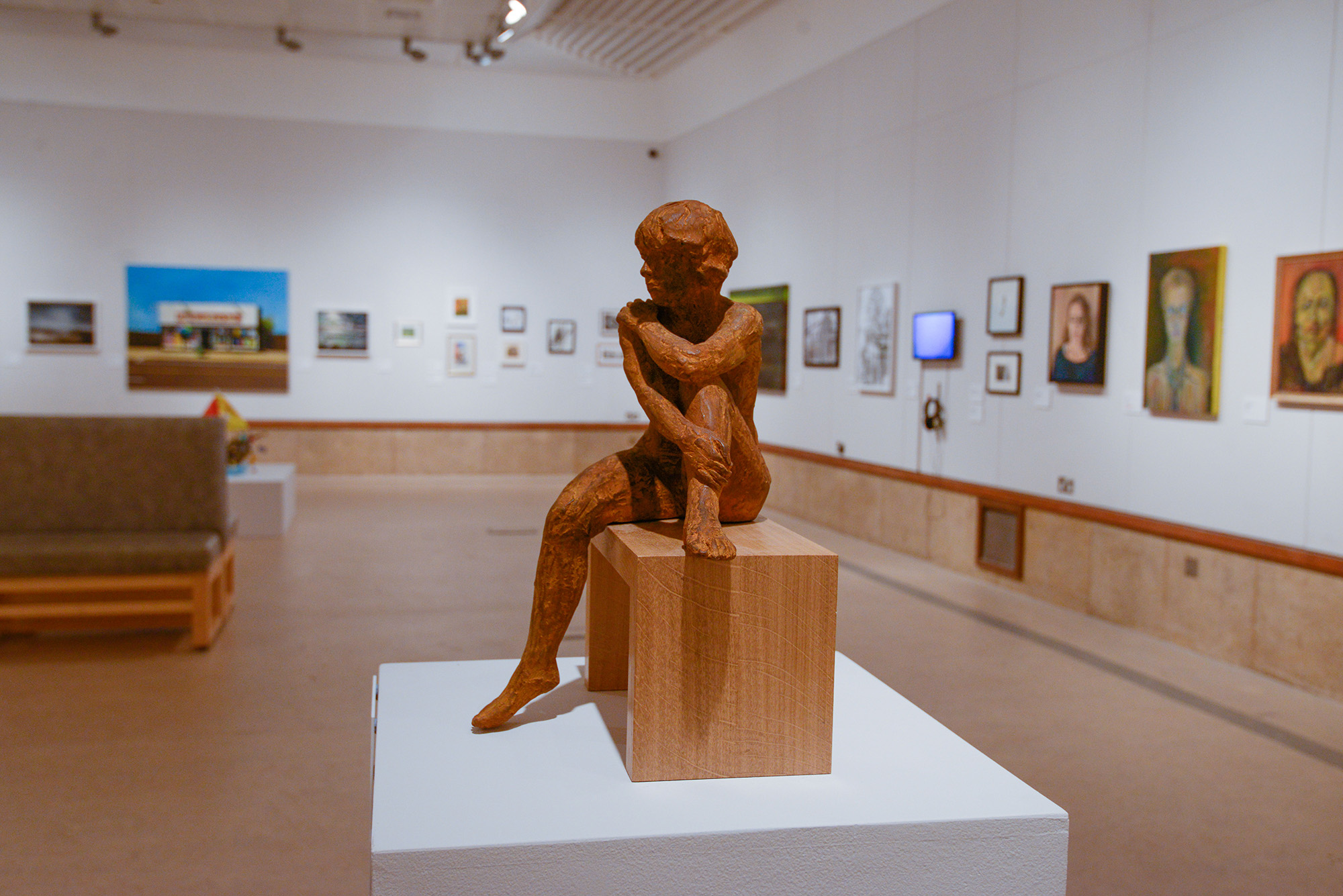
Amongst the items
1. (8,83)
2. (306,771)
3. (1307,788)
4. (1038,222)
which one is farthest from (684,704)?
(8,83)

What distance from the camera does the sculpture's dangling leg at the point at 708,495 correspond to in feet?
7.14

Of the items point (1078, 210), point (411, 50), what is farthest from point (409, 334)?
point (1078, 210)

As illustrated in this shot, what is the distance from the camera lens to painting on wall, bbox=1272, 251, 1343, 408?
512 centimetres

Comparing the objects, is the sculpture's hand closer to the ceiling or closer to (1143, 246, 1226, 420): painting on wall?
(1143, 246, 1226, 420): painting on wall

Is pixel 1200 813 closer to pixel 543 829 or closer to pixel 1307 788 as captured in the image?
pixel 1307 788

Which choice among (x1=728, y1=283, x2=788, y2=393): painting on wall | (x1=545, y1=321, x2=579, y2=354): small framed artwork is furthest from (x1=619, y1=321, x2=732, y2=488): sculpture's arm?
(x1=545, y1=321, x2=579, y2=354): small framed artwork

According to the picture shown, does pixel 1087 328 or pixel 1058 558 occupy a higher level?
pixel 1087 328

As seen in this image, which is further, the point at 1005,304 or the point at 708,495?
the point at 1005,304

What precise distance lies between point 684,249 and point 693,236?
37mm

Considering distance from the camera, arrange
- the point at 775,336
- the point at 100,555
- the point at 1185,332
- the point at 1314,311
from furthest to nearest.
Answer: the point at 775,336 → the point at 1185,332 → the point at 100,555 → the point at 1314,311

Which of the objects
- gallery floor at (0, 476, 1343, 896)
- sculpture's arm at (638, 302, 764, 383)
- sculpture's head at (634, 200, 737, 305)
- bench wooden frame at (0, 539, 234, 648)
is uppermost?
sculpture's head at (634, 200, 737, 305)

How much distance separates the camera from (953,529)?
27.2ft

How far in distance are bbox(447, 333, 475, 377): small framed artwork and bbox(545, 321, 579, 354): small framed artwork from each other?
3.46 ft

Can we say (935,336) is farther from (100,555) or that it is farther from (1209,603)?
(100,555)
